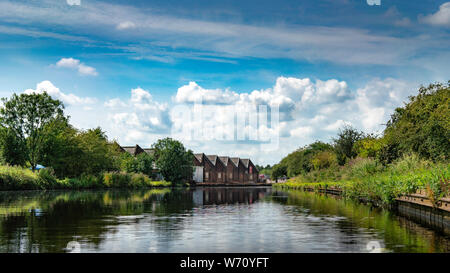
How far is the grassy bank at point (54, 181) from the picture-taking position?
131 ft

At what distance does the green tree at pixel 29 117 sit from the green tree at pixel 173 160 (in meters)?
27.2

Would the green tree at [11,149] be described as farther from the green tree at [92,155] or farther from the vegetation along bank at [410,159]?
the vegetation along bank at [410,159]

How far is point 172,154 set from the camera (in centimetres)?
8212

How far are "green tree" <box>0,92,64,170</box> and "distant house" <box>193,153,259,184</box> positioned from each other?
164ft

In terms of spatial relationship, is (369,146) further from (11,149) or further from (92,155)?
(11,149)

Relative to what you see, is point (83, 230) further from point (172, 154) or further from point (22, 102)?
point (172, 154)

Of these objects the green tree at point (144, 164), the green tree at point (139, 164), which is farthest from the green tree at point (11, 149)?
the green tree at point (144, 164)

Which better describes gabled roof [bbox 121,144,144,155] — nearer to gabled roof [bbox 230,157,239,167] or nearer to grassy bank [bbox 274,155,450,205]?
gabled roof [bbox 230,157,239,167]

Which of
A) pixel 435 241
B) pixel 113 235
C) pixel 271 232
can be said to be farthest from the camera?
pixel 271 232

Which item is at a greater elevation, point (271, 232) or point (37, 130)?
point (37, 130)

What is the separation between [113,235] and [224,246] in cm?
323
